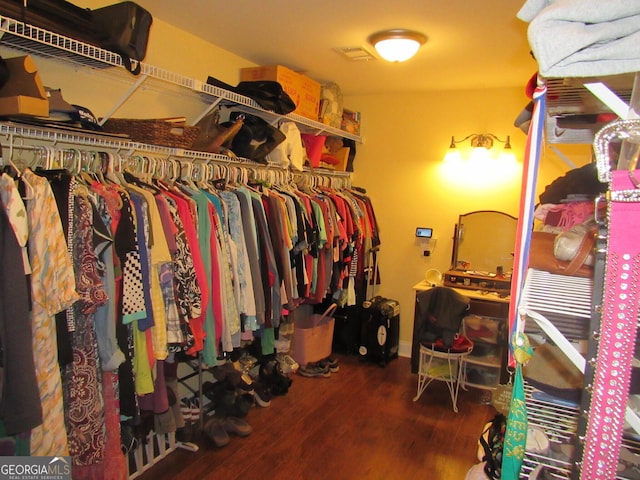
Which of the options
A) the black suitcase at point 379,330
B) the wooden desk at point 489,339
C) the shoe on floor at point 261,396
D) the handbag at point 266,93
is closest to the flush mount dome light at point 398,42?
Result: the handbag at point 266,93

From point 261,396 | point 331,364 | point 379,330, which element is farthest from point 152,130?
point 379,330

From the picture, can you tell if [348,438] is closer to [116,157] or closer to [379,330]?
[379,330]

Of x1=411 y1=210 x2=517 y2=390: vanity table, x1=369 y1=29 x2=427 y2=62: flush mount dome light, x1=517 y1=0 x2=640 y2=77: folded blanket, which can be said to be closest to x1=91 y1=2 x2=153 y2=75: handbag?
x1=369 y1=29 x2=427 y2=62: flush mount dome light

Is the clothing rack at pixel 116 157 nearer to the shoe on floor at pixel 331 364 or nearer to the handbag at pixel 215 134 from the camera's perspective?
the handbag at pixel 215 134

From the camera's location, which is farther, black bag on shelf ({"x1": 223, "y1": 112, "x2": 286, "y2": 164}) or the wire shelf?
black bag on shelf ({"x1": 223, "y1": 112, "x2": 286, "y2": 164})

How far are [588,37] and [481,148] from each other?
331cm

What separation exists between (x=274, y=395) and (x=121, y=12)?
261cm

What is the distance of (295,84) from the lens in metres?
3.20

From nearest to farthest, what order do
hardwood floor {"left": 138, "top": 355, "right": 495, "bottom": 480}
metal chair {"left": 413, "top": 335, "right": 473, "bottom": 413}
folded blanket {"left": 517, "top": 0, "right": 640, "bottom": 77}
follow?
1. folded blanket {"left": 517, "top": 0, "right": 640, "bottom": 77}
2. hardwood floor {"left": 138, "top": 355, "right": 495, "bottom": 480}
3. metal chair {"left": 413, "top": 335, "right": 473, "bottom": 413}

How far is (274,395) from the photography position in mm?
3209

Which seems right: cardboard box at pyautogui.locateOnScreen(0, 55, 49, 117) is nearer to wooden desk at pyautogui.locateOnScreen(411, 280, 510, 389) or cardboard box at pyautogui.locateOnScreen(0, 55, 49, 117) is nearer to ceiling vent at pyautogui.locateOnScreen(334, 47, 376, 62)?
ceiling vent at pyautogui.locateOnScreen(334, 47, 376, 62)

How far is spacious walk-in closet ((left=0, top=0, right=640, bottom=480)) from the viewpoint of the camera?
0.73 m

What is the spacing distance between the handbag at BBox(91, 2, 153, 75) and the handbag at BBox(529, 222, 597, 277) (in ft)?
6.09

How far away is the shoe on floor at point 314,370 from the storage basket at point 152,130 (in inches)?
85.8
